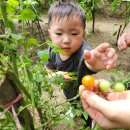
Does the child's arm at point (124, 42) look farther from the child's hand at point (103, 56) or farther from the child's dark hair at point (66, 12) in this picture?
the child's dark hair at point (66, 12)

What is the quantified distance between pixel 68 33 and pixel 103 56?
46 centimetres

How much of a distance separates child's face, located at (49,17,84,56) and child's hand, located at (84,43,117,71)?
40cm

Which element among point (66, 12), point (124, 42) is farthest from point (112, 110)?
point (66, 12)

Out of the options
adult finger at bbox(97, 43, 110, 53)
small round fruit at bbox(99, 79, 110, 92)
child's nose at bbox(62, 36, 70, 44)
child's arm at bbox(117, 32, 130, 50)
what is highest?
adult finger at bbox(97, 43, 110, 53)

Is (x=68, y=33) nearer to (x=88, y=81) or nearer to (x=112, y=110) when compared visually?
(x=88, y=81)

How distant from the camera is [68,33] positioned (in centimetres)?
153

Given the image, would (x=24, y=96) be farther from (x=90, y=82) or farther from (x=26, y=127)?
(x=90, y=82)

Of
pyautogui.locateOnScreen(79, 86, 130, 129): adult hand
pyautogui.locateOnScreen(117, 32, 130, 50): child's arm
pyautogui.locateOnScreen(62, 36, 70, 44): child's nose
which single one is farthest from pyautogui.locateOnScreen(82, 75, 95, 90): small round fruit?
pyautogui.locateOnScreen(62, 36, 70, 44): child's nose

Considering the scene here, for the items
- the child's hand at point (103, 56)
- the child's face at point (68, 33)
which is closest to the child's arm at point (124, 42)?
the child's hand at point (103, 56)

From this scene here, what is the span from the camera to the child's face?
4.99 feet

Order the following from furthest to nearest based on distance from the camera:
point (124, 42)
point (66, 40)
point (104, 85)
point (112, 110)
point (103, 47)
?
1. point (66, 40)
2. point (124, 42)
3. point (103, 47)
4. point (104, 85)
5. point (112, 110)

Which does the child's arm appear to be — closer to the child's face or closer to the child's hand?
the child's hand

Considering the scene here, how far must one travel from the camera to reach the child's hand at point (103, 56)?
1.08 m

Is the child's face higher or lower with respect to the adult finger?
lower
